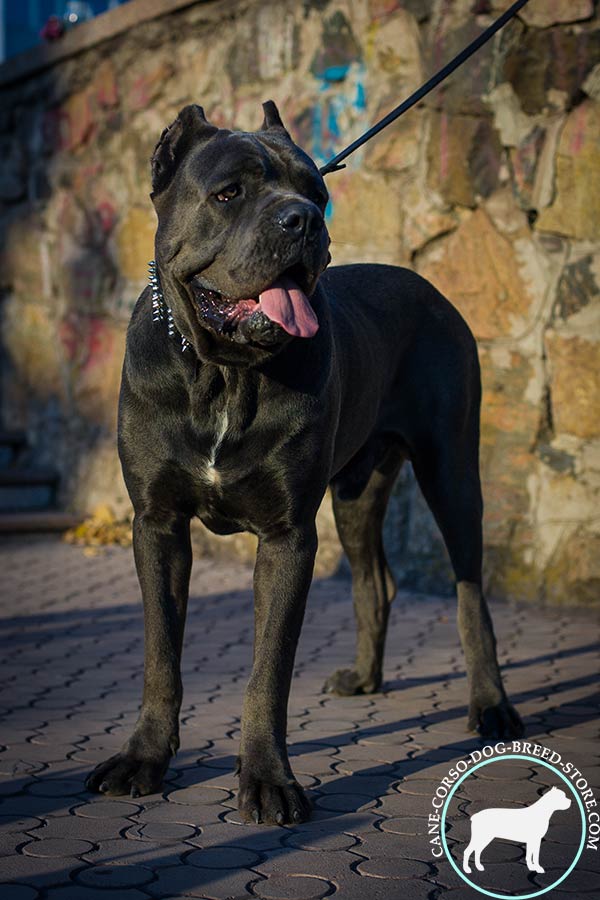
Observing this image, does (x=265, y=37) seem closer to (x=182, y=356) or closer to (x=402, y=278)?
(x=402, y=278)

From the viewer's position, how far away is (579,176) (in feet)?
18.5

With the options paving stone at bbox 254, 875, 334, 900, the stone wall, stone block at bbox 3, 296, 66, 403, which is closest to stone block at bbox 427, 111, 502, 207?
the stone wall

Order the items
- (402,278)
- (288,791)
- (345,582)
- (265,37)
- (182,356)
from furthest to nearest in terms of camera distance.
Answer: (265,37) < (345,582) < (402,278) < (182,356) < (288,791)

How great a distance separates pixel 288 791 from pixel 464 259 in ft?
11.9

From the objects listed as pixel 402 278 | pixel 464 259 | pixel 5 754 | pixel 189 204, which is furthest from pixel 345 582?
pixel 189 204

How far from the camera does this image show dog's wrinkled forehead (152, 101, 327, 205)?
291cm

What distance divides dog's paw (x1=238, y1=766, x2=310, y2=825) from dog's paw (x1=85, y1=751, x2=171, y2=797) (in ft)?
0.85

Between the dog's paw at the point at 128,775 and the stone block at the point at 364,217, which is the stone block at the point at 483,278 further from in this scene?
the dog's paw at the point at 128,775

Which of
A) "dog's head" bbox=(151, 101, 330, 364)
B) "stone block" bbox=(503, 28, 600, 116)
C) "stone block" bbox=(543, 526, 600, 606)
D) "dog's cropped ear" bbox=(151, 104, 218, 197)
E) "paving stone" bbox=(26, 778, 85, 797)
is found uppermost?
"stone block" bbox=(503, 28, 600, 116)

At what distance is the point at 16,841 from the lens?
2.71 m

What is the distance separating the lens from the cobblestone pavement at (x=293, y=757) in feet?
8.33

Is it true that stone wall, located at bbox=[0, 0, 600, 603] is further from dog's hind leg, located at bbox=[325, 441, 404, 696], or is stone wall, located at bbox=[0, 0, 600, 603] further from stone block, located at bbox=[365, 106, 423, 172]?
dog's hind leg, located at bbox=[325, 441, 404, 696]

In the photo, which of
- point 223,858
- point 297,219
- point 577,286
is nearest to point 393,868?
point 223,858

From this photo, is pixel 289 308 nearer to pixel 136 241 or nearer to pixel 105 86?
pixel 136 241
